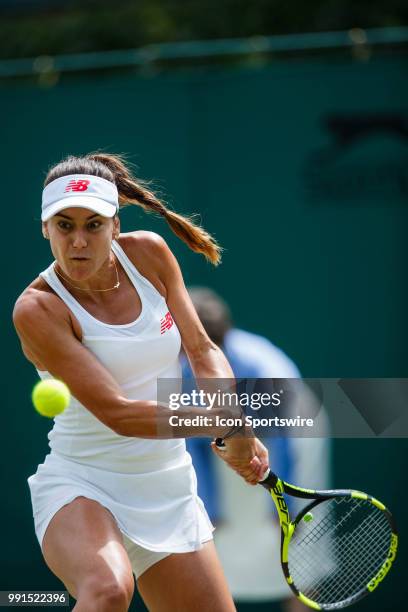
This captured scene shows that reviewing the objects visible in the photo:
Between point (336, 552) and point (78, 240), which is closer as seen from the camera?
point (78, 240)

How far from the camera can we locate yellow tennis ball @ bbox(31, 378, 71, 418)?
3232mm

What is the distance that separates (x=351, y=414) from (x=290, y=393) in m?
0.60

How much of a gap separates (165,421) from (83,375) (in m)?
0.27

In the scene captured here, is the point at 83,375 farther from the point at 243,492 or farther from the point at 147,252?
the point at 243,492

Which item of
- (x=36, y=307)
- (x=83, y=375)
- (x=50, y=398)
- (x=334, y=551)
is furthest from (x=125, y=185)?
(x=334, y=551)

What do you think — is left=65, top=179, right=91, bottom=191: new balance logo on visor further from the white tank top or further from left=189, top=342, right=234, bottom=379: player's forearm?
left=189, top=342, right=234, bottom=379: player's forearm

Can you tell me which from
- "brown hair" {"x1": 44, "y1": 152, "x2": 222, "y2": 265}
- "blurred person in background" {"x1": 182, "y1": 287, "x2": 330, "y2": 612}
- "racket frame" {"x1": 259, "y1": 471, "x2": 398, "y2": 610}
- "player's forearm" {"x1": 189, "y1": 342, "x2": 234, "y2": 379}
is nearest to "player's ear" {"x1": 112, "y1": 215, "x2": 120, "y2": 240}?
"brown hair" {"x1": 44, "y1": 152, "x2": 222, "y2": 265}

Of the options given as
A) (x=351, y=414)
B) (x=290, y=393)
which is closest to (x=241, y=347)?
(x=351, y=414)

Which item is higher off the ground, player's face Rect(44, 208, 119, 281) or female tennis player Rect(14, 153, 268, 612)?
player's face Rect(44, 208, 119, 281)

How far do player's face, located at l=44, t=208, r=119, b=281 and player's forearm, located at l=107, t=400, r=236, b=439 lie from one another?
0.41 m

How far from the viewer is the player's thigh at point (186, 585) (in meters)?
3.45

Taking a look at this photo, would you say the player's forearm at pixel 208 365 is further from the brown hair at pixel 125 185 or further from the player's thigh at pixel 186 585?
the player's thigh at pixel 186 585

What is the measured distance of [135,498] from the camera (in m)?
3.49

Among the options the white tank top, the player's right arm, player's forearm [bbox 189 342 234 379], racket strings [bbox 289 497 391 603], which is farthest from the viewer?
racket strings [bbox 289 497 391 603]
